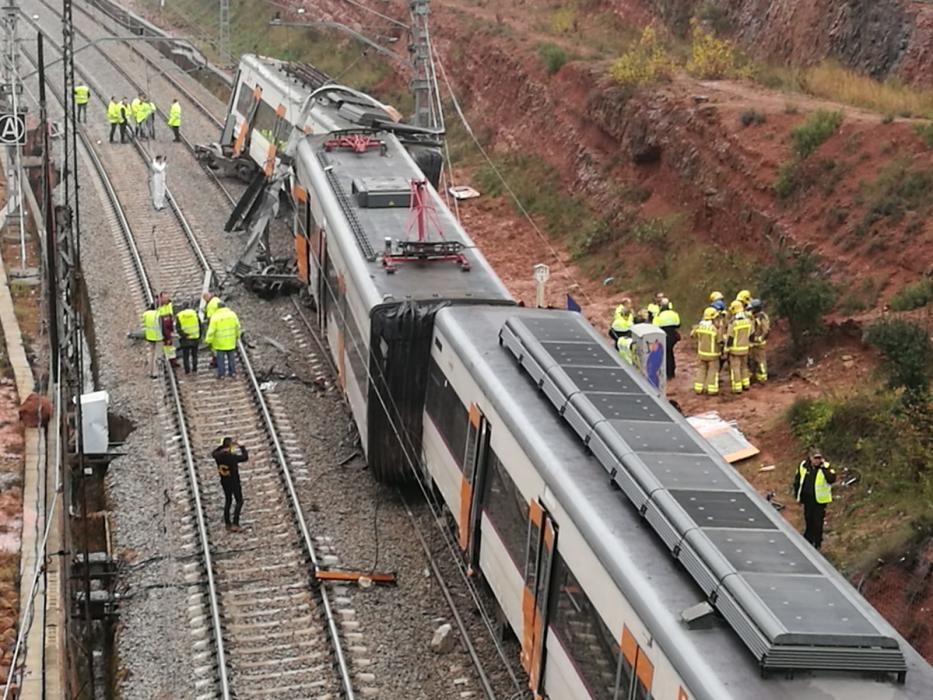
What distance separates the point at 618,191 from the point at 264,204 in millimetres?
7071

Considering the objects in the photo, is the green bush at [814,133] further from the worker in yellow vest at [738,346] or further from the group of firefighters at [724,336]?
the worker in yellow vest at [738,346]

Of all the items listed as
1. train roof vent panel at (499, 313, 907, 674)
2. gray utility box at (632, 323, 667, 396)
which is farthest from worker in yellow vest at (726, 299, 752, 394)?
train roof vent panel at (499, 313, 907, 674)

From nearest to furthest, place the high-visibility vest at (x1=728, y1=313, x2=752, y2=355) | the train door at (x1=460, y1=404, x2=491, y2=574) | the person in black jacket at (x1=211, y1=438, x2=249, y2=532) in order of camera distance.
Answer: the train door at (x1=460, y1=404, x2=491, y2=574) < the person in black jacket at (x1=211, y1=438, x2=249, y2=532) < the high-visibility vest at (x1=728, y1=313, x2=752, y2=355)

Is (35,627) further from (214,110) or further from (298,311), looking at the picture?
(214,110)

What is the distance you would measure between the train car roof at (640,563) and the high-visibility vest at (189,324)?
845cm

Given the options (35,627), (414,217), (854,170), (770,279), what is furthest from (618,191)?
(35,627)

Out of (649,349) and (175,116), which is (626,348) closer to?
(649,349)

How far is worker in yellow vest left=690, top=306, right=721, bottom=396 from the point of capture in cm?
2038

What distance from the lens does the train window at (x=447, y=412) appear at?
49.0 ft

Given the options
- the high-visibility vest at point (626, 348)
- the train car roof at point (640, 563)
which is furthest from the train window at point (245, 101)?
the train car roof at point (640, 563)

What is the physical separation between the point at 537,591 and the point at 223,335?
10.7m

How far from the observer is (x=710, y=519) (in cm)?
1057

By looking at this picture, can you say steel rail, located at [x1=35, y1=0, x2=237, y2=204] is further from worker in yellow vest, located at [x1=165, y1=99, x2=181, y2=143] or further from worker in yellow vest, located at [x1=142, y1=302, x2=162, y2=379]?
worker in yellow vest, located at [x1=142, y1=302, x2=162, y2=379]

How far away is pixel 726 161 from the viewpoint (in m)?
26.0
